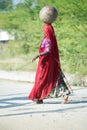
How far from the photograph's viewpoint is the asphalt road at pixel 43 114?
767cm

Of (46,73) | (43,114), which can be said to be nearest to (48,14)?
(46,73)

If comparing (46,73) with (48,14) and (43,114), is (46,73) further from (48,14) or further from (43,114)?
(43,114)

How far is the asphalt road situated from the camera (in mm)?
7672

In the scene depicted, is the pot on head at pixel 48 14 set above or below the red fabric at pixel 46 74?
above

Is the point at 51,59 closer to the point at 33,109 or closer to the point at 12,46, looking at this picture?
the point at 33,109

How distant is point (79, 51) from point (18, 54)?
11.3 meters

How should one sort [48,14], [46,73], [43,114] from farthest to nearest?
1. [46,73]
2. [48,14]
3. [43,114]

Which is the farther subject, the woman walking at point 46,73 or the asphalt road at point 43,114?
the woman walking at point 46,73

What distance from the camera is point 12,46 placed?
85.7ft

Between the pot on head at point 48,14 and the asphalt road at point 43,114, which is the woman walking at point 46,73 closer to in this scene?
the pot on head at point 48,14

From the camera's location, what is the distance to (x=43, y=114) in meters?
8.69

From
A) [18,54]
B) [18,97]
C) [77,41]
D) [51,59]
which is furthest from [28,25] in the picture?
[51,59]

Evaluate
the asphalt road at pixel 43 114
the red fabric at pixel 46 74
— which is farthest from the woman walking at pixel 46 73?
the asphalt road at pixel 43 114

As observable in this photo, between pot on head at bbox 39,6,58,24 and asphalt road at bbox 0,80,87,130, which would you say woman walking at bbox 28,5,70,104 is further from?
asphalt road at bbox 0,80,87,130
